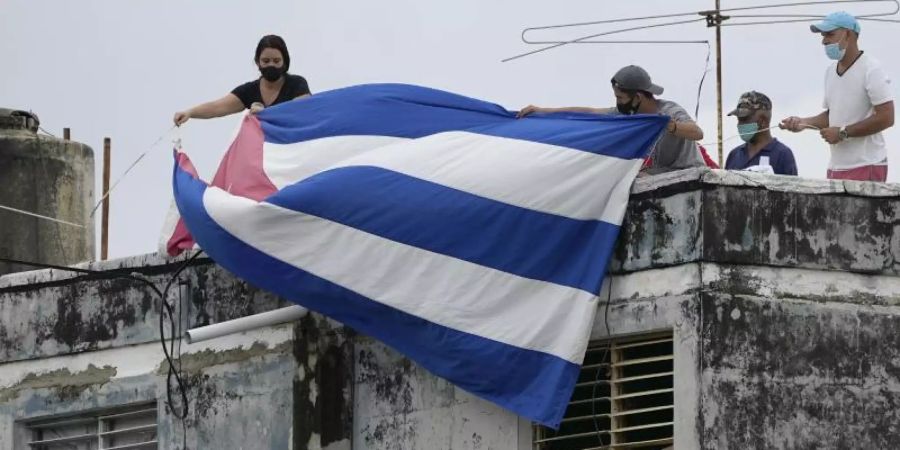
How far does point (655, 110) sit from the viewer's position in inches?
734

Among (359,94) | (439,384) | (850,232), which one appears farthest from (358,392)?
(850,232)

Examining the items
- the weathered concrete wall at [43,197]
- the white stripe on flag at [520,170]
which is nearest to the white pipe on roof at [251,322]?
the white stripe on flag at [520,170]

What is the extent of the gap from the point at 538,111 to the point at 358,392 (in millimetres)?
2206

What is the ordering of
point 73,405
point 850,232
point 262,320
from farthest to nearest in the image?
point 73,405 → point 262,320 → point 850,232

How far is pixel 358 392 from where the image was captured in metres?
19.4

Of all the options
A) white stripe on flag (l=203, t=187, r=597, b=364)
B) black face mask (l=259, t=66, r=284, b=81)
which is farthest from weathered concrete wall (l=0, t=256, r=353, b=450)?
black face mask (l=259, t=66, r=284, b=81)

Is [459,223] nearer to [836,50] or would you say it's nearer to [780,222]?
[780,222]

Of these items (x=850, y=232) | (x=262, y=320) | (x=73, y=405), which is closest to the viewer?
(x=850, y=232)

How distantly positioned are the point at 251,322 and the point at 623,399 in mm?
2684

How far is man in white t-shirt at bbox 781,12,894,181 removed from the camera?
18.7m

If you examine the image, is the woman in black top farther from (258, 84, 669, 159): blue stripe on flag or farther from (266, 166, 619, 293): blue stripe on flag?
(266, 166, 619, 293): blue stripe on flag

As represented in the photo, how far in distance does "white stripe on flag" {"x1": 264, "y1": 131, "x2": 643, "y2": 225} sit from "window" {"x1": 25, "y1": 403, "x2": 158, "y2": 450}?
273 centimetres

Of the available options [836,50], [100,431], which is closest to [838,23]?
[836,50]

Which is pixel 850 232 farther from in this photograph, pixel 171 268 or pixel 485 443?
pixel 171 268
